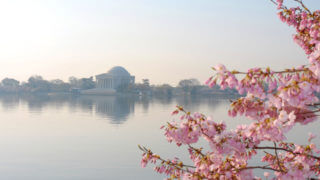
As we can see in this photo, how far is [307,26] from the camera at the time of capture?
3.68m

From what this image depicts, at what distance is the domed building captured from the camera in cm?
10688

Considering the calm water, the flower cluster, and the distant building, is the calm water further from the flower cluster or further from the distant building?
the distant building

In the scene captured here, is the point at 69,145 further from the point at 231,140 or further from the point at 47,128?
the point at 231,140

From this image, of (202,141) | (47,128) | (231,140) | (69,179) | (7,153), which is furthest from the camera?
(47,128)

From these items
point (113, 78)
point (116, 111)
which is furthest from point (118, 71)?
point (116, 111)

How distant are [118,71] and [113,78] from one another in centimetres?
381

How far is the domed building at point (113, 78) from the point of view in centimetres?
10688

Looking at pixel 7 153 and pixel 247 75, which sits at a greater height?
pixel 247 75

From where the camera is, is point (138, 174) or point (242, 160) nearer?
point (242, 160)

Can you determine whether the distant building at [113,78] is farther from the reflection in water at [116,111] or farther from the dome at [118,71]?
the reflection in water at [116,111]

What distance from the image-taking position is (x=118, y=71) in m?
110

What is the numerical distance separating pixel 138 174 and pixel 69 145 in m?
4.24

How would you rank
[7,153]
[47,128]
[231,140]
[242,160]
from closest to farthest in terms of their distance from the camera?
[231,140], [242,160], [7,153], [47,128]

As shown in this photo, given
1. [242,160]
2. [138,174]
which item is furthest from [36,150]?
[242,160]
